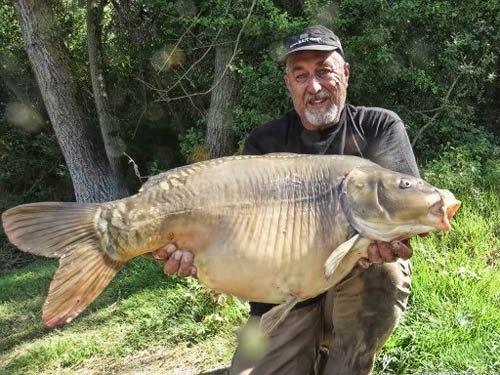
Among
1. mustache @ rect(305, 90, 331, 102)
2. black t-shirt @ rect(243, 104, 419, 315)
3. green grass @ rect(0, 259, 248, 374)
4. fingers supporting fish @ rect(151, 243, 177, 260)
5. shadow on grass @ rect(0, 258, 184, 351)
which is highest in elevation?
mustache @ rect(305, 90, 331, 102)

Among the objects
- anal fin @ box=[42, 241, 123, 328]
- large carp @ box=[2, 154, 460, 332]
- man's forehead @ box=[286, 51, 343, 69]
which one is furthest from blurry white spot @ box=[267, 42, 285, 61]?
anal fin @ box=[42, 241, 123, 328]

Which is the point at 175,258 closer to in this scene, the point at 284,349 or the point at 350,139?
the point at 284,349

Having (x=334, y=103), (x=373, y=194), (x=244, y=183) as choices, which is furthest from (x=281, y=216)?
(x=334, y=103)

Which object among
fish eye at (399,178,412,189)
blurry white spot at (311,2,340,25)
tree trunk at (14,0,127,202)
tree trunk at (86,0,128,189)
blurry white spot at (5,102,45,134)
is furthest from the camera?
blurry white spot at (5,102,45,134)

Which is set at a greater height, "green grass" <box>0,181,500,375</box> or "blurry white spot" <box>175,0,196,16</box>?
"blurry white spot" <box>175,0,196,16</box>

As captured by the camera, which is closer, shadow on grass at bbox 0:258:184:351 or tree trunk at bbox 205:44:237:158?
shadow on grass at bbox 0:258:184:351

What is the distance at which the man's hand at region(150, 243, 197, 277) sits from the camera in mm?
1979

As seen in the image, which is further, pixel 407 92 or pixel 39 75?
pixel 39 75

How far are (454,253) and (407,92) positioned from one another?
8.30 feet

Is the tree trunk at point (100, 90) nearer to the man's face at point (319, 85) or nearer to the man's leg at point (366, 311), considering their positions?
the man's face at point (319, 85)

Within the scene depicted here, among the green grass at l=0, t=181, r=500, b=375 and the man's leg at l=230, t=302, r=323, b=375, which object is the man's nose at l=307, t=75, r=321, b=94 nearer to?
the man's leg at l=230, t=302, r=323, b=375

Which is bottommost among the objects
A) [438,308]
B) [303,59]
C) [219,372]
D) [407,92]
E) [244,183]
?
[219,372]

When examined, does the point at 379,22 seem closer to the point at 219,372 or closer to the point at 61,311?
the point at 219,372

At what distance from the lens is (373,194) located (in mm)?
1889
